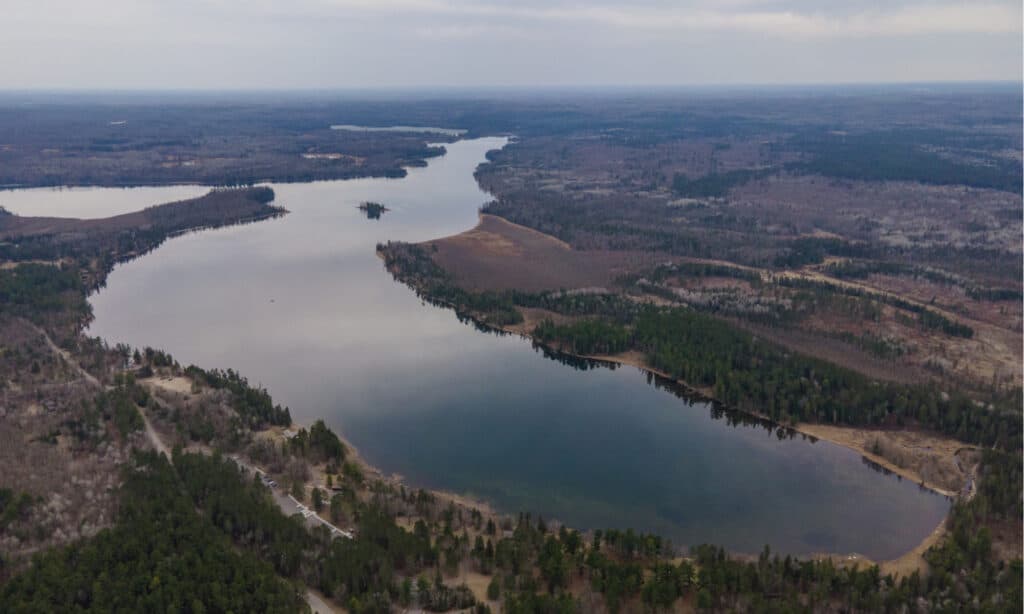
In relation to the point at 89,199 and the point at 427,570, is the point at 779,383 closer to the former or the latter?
the point at 427,570

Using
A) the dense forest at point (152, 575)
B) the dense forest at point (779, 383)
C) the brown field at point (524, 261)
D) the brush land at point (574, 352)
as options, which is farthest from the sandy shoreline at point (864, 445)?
the dense forest at point (152, 575)

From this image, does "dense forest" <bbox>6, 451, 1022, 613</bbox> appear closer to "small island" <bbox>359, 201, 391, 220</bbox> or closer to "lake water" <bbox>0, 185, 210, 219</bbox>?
"small island" <bbox>359, 201, 391, 220</bbox>

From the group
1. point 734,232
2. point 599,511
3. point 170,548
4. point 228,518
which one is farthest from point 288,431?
point 734,232

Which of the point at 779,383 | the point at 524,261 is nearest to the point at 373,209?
the point at 524,261

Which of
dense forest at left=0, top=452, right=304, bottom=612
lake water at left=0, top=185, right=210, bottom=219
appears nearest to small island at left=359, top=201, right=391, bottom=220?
lake water at left=0, top=185, right=210, bottom=219

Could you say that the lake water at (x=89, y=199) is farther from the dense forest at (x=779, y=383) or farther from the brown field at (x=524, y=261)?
the dense forest at (x=779, y=383)

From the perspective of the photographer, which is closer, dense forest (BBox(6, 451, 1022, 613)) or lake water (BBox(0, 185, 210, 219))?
dense forest (BBox(6, 451, 1022, 613))
